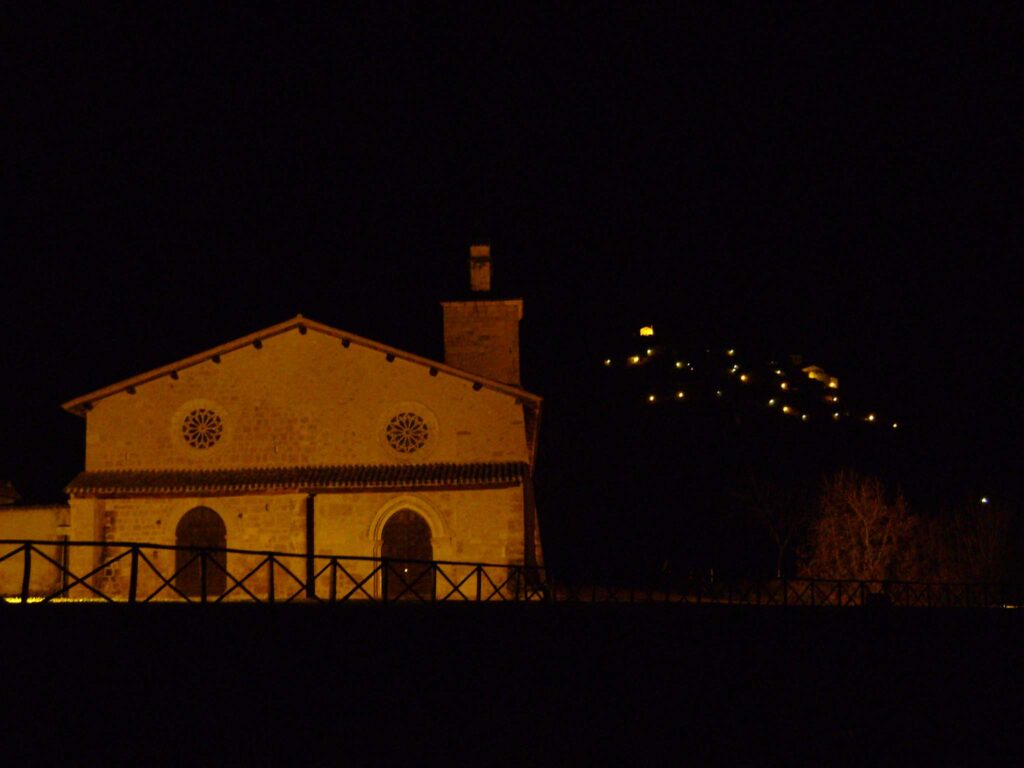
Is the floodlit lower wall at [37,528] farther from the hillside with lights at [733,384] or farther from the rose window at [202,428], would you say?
the hillside with lights at [733,384]

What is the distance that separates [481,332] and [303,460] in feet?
20.9

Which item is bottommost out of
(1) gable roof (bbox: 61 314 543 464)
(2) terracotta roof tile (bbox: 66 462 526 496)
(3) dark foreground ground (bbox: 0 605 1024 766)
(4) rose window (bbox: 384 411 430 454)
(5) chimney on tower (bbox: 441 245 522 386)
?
(3) dark foreground ground (bbox: 0 605 1024 766)

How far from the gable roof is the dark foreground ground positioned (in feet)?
29.7

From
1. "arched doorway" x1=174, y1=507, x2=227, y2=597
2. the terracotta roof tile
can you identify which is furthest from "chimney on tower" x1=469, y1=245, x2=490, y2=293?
"arched doorway" x1=174, y1=507, x2=227, y2=597

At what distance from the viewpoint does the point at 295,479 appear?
82.0ft

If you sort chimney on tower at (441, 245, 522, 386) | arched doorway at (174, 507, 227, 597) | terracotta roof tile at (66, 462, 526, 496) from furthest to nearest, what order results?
chimney on tower at (441, 245, 522, 386), arched doorway at (174, 507, 227, 597), terracotta roof tile at (66, 462, 526, 496)

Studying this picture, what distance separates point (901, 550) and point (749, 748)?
1939cm

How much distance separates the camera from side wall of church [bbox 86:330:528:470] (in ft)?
84.1

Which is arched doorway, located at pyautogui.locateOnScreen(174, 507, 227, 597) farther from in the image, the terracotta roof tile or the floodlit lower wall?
the floodlit lower wall

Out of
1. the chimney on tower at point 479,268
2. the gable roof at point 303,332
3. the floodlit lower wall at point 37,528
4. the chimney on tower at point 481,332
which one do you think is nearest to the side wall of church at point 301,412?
the gable roof at point 303,332

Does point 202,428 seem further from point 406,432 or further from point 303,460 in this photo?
A: point 406,432

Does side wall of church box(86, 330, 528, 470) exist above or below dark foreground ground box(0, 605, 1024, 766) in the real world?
above

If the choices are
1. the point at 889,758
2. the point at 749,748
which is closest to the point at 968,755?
the point at 889,758

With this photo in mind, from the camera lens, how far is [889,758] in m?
14.1
